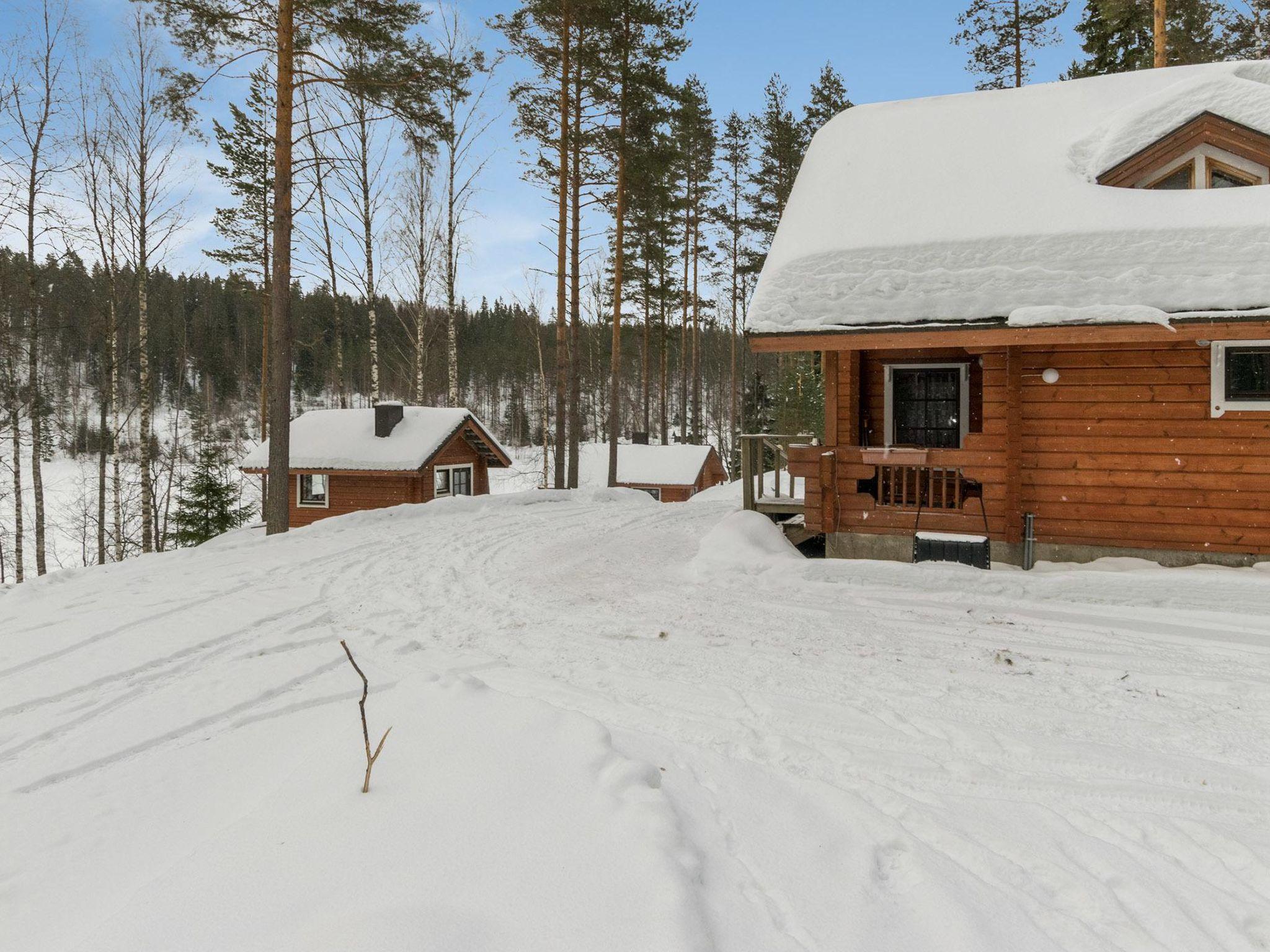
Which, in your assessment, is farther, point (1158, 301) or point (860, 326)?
point (860, 326)

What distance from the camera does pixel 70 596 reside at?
6.90 m

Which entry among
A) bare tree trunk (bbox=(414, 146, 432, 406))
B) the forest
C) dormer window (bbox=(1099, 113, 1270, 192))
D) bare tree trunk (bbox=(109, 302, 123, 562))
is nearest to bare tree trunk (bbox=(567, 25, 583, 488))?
the forest

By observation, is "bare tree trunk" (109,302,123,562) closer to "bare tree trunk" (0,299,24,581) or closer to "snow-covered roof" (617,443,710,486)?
"bare tree trunk" (0,299,24,581)

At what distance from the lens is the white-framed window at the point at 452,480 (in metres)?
21.8

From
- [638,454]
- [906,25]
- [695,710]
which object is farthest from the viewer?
[638,454]

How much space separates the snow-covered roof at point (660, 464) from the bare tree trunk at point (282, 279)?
17.9 m

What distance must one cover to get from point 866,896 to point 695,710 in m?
1.66

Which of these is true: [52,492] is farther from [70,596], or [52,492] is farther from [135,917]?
[135,917]

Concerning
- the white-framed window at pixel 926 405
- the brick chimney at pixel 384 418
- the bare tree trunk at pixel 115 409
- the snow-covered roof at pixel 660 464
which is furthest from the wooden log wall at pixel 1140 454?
the snow-covered roof at pixel 660 464

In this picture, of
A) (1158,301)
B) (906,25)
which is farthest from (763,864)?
(906,25)

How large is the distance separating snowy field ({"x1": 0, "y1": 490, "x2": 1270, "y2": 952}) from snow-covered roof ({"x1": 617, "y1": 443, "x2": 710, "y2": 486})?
2135 cm

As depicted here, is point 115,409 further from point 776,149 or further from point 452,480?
point 776,149

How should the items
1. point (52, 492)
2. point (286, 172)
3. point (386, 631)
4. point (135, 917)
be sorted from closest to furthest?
point (135, 917) < point (386, 631) < point (286, 172) < point (52, 492)

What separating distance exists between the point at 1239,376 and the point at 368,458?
19.5 metres
